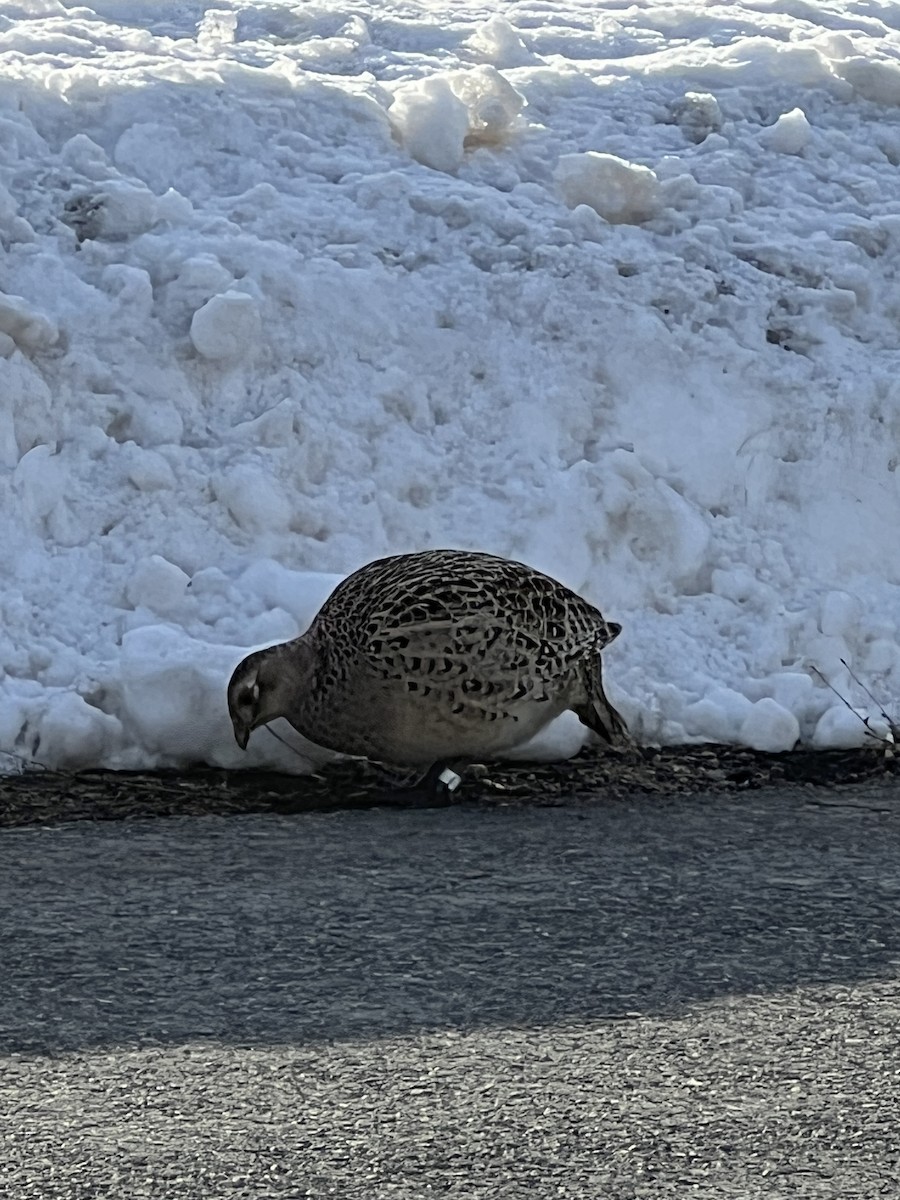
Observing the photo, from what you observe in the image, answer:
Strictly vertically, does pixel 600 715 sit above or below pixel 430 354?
below

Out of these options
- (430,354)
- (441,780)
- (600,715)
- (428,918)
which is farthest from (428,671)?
(430,354)

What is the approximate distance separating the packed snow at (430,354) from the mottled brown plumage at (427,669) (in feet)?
0.74

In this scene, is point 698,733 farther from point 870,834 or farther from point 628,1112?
point 628,1112

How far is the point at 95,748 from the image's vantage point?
5875mm

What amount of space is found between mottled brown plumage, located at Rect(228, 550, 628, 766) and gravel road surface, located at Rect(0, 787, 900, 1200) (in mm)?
355

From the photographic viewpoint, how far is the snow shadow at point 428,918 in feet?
13.3

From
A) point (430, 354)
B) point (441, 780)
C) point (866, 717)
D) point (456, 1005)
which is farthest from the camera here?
point (430, 354)

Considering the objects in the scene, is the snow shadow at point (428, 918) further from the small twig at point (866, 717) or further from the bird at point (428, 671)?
the small twig at point (866, 717)

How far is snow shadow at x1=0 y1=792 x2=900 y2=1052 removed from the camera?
404 centimetres

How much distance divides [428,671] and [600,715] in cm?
61

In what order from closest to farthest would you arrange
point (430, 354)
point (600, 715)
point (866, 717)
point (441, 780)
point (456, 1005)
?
1. point (456, 1005)
2. point (441, 780)
3. point (600, 715)
4. point (866, 717)
5. point (430, 354)

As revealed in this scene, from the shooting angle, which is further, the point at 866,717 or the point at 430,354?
the point at 430,354

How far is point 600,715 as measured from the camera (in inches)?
239

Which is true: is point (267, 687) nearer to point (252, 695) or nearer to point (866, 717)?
point (252, 695)
